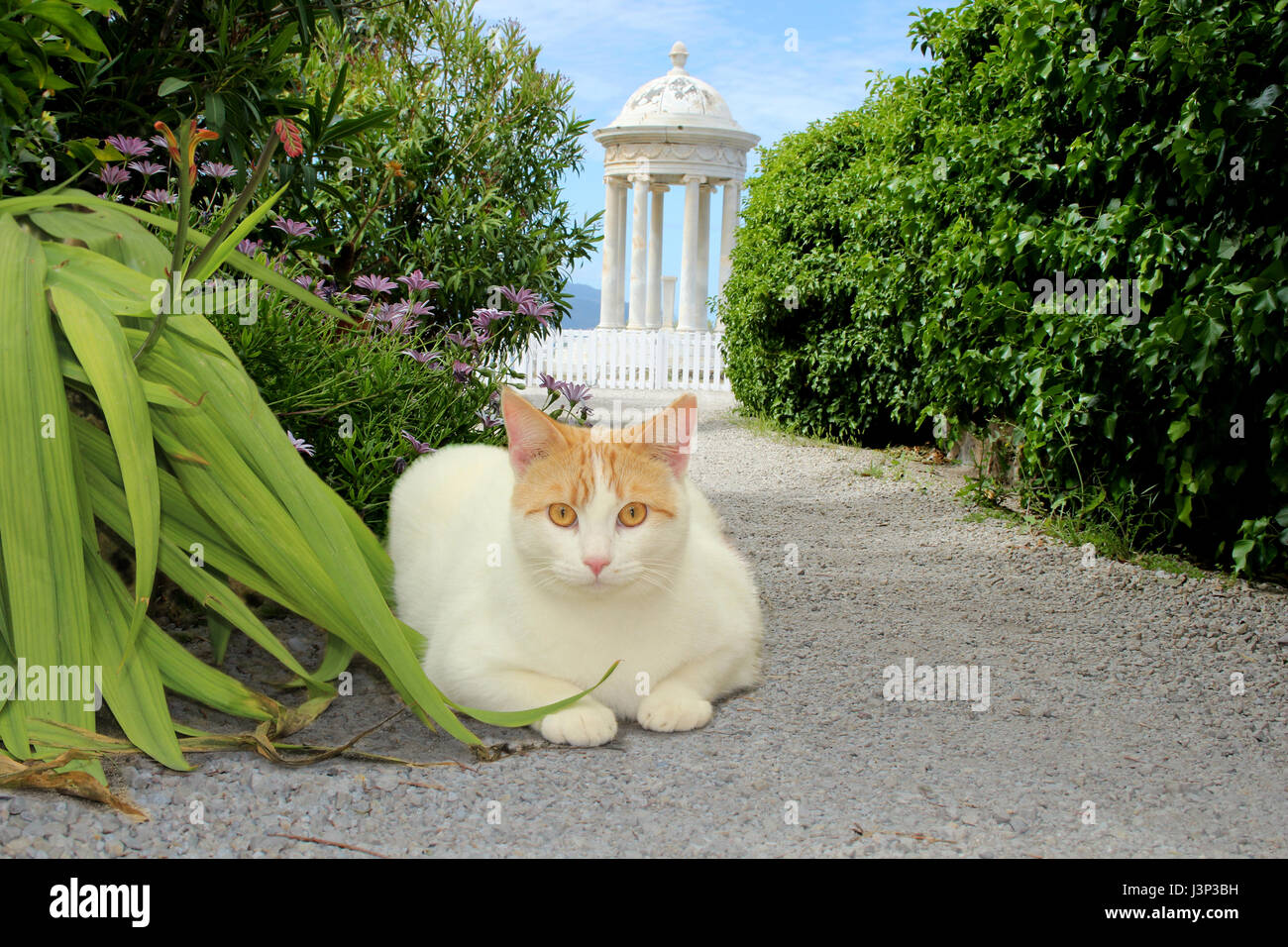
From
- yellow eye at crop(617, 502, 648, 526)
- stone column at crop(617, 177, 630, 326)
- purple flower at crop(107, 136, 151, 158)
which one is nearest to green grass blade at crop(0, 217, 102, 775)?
yellow eye at crop(617, 502, 648, 526)

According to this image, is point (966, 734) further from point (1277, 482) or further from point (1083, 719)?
point (1277, 482)

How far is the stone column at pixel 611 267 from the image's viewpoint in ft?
72.2

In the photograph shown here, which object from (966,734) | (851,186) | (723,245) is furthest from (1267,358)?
(723,245)

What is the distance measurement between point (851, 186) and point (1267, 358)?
5.47m

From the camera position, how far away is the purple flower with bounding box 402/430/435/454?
3.55 m

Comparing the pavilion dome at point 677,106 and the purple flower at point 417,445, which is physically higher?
the pavilion dome at point 677,106

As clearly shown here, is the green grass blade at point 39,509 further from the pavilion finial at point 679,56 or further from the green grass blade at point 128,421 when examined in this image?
the pavilion finial at point 679,56

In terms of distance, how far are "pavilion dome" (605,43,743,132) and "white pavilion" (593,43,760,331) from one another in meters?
0.02

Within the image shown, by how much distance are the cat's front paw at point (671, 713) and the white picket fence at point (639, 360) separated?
14.7 m

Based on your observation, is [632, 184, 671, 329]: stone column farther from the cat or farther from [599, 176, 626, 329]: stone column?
the cat

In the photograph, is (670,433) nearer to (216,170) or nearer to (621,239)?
(216,170)

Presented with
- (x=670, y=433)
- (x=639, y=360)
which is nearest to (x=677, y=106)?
(x=639, y=360)

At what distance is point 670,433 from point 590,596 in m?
0.47

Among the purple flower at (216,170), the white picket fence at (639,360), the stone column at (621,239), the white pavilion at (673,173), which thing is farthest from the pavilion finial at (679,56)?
the purple flower at (216,170)
